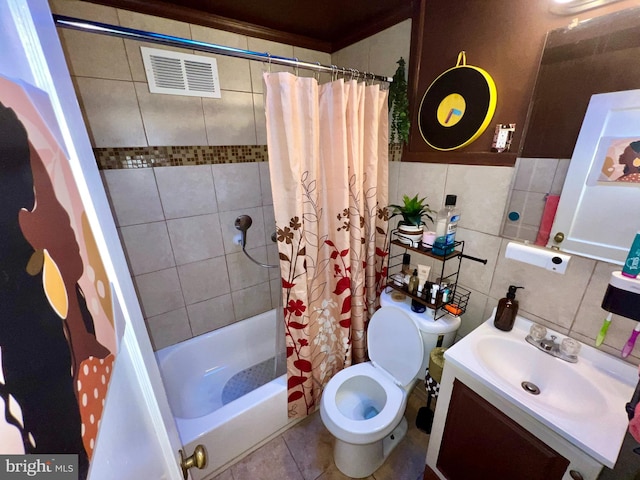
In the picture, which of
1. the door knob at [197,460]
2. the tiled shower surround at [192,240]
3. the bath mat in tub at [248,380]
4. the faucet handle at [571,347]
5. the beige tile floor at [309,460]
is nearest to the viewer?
the door knob at [197,460]

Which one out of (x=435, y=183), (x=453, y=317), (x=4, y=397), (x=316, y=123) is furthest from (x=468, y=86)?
(x=4, y=397)

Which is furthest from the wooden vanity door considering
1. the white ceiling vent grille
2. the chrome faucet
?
the white ceiling vent grille

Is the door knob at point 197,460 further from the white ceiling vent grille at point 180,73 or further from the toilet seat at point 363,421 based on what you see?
the white ceiling vent grille at point 180,73

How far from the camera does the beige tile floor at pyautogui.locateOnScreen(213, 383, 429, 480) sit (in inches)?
55.7

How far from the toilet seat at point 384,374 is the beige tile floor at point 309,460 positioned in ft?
1.06

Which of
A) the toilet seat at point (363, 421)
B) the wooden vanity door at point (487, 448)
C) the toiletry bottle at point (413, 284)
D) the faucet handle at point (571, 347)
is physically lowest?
the toilet seat at point (363, 421)

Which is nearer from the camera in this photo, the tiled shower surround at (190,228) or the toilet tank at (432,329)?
the toilet tank at (432,329)

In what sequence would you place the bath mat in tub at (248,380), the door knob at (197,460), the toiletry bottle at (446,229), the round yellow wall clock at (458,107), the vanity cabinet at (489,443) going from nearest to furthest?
the door knob at (197,460)
the vanity cabinet at (489,443)
the round yellow wall clock at (458,107)
the toiletry bottle at (446,229)
the bath mat in tub at (248,380)

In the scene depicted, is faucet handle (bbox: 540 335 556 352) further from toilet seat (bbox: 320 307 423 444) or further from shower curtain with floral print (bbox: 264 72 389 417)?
shower curtain with floral print (bbox: 264 72 389 417)

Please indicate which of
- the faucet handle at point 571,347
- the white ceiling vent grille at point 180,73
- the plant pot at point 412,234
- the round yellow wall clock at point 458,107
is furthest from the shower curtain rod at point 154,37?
the faucet handle at point 571,347

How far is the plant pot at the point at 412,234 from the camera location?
1.42m

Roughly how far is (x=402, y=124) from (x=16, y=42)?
1539mm

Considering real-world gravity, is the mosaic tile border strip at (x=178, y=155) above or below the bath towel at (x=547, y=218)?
above

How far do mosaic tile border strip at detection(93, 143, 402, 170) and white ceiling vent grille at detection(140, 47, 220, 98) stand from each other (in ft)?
1.02
